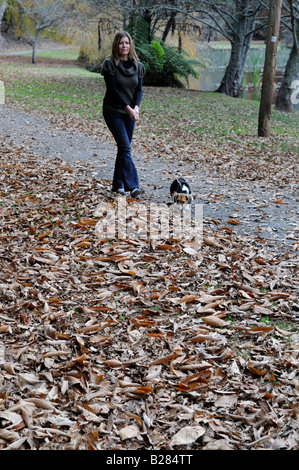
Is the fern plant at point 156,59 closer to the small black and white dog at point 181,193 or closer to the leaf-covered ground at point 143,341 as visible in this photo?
the small black and white dog at point 181,193

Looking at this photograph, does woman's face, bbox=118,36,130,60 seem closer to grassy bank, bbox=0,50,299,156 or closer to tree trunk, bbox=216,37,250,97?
grassy bank, bbox=0,50,299,156

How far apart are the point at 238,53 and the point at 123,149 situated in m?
17.5

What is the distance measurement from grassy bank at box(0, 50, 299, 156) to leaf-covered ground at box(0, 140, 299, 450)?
22.3ft

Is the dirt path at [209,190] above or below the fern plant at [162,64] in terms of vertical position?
below

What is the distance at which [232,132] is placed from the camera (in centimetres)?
1359

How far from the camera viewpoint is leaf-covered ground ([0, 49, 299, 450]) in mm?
2799

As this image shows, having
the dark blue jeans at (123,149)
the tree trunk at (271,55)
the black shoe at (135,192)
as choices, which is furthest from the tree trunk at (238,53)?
the black shoe at (135,192)

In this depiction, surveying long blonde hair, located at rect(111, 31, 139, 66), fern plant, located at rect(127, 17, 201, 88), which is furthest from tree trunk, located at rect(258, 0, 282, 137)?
A: fern plant, located at rect(127, 17, 201, 88)

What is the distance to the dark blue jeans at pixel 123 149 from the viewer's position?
21.4 ft

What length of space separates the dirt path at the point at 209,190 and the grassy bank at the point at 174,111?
6.57ft
